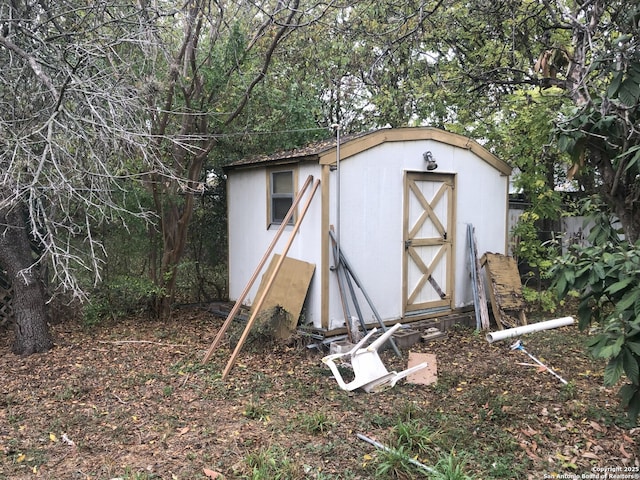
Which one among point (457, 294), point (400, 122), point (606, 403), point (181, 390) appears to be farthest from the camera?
point (400, 122)

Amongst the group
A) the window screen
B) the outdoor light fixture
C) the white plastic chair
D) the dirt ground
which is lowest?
the dirt ground

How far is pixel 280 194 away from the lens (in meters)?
6.39

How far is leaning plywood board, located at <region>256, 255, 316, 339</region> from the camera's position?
5766 mm

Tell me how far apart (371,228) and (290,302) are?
1383mm

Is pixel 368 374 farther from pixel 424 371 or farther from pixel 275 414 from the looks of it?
pixel 275 414

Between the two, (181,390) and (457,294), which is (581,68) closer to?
(457,294)

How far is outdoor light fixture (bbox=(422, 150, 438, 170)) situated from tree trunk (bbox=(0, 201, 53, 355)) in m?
4.92

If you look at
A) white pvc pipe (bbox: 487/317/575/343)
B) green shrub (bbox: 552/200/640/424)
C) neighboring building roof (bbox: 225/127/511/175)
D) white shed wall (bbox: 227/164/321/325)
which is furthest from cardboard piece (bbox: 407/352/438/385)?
neighboring building roof (bbox: 225/127/511/175)

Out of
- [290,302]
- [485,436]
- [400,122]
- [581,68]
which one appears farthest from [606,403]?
[400,122]

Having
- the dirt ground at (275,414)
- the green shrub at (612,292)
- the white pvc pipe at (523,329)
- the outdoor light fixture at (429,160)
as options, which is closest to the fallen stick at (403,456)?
the dirt ground at (275,414)

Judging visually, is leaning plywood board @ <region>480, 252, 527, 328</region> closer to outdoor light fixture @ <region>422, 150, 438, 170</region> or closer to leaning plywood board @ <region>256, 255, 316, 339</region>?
outdoor light fixture @ <region>422, 150, 438, 170</region>

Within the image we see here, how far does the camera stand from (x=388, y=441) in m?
3.41

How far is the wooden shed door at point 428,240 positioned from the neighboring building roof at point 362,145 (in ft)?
1.69

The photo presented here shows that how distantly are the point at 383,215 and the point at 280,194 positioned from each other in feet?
4.58
